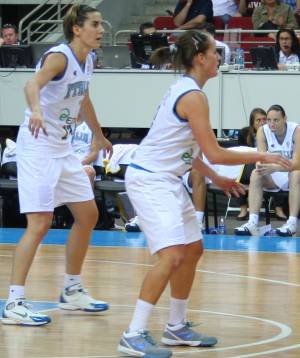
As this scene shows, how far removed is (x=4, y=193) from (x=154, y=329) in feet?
20.6

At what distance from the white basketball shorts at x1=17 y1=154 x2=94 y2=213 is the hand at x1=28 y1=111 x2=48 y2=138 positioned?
472mm

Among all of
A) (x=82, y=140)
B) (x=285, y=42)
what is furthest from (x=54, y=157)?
(x=285, y=42)

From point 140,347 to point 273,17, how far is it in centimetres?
1097

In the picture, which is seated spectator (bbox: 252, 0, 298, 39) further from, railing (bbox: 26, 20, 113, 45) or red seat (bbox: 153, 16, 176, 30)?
railing (bbox: 26, 20, 113, 45)

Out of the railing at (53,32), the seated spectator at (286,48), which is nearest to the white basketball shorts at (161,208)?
the seated spectator at (286,48)

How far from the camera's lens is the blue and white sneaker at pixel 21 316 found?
21.6ft

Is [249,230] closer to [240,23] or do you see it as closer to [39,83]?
[39,83]

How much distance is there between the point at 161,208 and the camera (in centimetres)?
587

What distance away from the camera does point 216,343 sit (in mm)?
6117

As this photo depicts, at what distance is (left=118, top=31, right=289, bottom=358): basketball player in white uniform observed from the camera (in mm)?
5758

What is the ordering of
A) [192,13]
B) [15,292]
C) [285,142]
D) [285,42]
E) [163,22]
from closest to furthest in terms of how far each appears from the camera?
[15,292] → [285,142] → [285,42] → [192,13] → [163,22]

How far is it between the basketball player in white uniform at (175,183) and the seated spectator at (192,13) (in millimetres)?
10101

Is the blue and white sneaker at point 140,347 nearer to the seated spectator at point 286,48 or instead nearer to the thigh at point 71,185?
the thigh at point 71,185

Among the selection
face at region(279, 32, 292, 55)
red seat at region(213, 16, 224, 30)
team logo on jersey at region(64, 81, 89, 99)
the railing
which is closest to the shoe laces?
team logo on jersey at region(64, 81, 89, 99)
